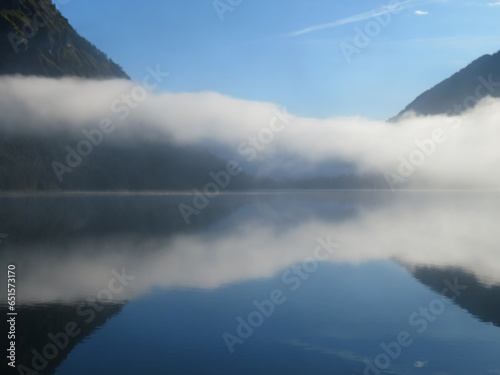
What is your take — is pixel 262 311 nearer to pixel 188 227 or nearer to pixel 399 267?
pixel 399 267

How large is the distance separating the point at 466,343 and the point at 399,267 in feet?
69.7

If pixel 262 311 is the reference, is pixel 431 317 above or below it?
below

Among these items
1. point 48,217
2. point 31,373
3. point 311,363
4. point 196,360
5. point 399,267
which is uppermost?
point 48,217

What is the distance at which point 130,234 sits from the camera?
67.2 m

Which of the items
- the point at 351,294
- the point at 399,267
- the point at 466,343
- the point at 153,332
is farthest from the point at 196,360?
the point at 399,267

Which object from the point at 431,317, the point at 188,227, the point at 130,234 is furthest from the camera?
the point at 188,227

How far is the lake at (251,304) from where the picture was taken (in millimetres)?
22812

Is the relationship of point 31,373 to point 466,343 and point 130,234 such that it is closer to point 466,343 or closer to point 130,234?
point 466,343

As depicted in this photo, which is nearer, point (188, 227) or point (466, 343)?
point (466, 343)

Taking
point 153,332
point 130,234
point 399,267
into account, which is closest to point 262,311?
point 153,332

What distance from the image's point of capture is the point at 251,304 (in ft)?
105

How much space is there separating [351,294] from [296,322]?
8176 millimetres

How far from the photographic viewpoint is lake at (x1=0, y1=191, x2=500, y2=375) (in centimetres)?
2281

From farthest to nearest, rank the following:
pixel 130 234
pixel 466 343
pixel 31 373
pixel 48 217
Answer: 1. pixel 48 217
2. pixel 130 234
3. pixel 466 343
4. pixel 31 373
